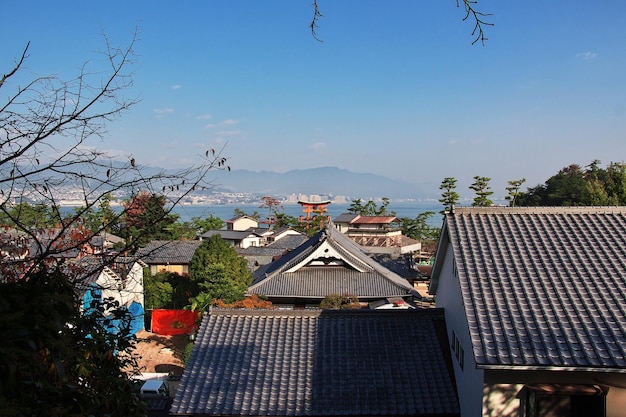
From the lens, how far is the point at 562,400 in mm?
5777

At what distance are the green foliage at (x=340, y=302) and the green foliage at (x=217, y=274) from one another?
16.0ft

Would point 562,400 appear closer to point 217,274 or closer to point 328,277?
point 328,277

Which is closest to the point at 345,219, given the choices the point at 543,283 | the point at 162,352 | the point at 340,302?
the point at 162,352

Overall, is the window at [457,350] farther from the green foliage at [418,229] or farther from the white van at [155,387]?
the green foliage at [418,229]

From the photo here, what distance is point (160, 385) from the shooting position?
13.8 m

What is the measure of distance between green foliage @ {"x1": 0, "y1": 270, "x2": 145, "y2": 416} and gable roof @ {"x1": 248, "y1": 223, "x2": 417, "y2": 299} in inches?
578

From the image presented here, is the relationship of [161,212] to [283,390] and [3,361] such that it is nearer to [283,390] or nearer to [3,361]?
[3,361]

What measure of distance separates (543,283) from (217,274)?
16.6 m

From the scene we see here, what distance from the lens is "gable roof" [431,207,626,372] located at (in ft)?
17.7

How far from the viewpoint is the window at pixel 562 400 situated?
5555mm

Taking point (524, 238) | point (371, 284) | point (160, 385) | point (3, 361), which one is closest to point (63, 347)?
point (3, 361)

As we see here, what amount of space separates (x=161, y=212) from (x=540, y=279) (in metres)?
5.61

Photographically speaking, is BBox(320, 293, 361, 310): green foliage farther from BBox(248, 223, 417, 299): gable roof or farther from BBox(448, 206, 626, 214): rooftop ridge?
BBox(448, 206, 626, 214): rooftop ridge

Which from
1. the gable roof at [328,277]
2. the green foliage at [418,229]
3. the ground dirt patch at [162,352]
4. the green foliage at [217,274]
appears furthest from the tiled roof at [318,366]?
the green foliage at [418,229]
